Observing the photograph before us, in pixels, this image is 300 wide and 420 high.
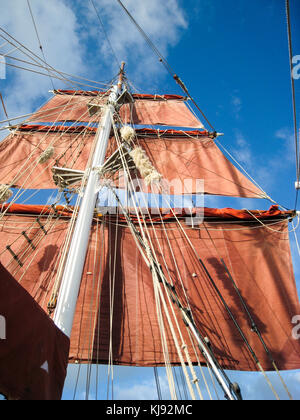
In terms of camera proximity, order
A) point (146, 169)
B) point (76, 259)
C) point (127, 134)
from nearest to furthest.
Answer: point (76, 259) < point (146, 169) < point (127, 134)

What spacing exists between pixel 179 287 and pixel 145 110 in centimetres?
840

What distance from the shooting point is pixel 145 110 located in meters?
10.9

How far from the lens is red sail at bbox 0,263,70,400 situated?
1.51 m

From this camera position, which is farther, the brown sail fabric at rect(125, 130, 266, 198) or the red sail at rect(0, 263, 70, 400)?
the brown sail fabric at rect(125, 130, 266, 198)

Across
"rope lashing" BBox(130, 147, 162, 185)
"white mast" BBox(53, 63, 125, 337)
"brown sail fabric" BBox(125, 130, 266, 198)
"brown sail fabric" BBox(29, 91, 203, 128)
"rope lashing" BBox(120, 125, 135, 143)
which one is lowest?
"white mast" BBox(53, 63, 125, 337)

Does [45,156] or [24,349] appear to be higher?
[45,156]

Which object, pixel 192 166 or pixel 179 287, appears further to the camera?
pixel 192 166

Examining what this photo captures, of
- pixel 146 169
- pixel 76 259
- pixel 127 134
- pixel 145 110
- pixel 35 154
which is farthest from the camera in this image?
pixel 145 110

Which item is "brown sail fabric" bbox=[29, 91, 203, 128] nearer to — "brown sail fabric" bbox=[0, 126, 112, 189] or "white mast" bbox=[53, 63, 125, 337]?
"brown sail fabric" bbox=[0, 126, 112, 189]

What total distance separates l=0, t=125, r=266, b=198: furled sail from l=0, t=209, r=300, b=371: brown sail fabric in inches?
68.4

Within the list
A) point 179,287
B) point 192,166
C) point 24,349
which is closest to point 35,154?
point 192,166

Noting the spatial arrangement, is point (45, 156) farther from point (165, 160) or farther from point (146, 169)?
point (165, 160)

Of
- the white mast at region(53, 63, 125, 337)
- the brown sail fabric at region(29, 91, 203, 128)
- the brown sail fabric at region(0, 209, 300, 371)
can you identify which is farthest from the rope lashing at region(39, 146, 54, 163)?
the brown sail fabric at region(29, 91, 203, 128)

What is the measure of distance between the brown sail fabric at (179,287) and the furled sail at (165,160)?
1737 mm
